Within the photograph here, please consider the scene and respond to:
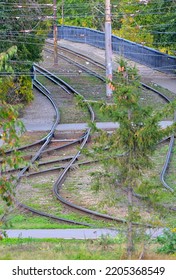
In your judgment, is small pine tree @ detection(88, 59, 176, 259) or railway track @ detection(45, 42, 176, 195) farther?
railway track @ detection(45, 42, 176, 195)

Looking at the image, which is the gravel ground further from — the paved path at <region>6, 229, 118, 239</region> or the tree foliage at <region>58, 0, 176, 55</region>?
the paved path at <region>6, 229, 118, 239</region>

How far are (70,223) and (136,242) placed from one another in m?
5.72

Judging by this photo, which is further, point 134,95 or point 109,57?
point 109,57

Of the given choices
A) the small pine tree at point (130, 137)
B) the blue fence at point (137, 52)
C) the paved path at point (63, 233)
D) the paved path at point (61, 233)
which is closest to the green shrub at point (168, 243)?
the small pine tree at point (130, 137)

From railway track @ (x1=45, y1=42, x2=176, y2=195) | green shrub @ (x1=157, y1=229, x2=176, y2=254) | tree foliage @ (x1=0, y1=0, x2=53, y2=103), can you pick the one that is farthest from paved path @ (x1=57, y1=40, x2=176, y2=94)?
green shrub @ (x1=157, y1=229, x2=176, y2=254)

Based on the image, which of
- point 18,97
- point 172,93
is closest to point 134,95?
point 18,97

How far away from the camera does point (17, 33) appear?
1388 inches

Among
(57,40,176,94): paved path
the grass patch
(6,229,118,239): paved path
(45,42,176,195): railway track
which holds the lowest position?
(57,40,176,94): paved path

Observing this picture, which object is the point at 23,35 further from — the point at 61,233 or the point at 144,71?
the point at 61,233

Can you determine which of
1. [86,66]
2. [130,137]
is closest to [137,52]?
[86,66]

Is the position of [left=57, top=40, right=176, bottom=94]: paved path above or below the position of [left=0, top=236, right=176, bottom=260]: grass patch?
below

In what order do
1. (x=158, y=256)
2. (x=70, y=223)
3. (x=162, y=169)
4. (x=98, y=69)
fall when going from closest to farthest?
(x=158, y=256) → (x=70, y=223) → (x=162, y=169) → (x=98, y=69)

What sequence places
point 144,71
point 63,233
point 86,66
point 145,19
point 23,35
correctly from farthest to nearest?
point 145,19 → point 144,71 → point 86,66 → point 23,35 → point 63,233

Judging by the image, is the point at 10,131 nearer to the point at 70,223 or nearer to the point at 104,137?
the point at 104,137
